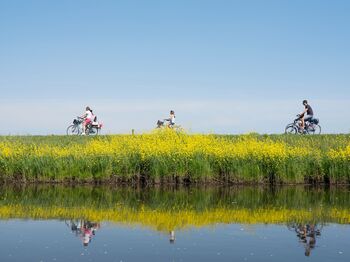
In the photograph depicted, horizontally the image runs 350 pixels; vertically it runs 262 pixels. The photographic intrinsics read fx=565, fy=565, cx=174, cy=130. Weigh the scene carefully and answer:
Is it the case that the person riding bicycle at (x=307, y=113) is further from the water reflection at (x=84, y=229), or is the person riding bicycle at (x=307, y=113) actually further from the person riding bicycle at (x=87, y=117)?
the water reflection at (x=84, y=229)

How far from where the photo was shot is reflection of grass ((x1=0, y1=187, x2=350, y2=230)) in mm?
18828

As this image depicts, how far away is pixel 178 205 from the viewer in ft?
71.8

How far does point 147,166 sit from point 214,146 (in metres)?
4.03

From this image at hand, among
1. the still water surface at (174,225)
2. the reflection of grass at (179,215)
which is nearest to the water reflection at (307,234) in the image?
the still water surface at (174,225)

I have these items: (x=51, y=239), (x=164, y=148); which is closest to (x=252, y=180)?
(x=164, y=148)

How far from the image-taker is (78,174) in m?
30.0

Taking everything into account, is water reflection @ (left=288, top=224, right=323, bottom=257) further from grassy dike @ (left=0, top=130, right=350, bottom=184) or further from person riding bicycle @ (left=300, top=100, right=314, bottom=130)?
person riding bicycle @ (left=300, top=100, right=314, bottom=130)

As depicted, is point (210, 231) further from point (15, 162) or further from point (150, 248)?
point (15, 162)

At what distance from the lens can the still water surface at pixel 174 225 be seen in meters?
13.7

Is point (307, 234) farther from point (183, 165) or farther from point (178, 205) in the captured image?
point (183, 165)

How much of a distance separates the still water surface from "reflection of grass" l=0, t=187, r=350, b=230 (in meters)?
0.03

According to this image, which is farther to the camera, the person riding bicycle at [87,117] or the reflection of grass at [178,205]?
the person riding bicycle at [87,117]

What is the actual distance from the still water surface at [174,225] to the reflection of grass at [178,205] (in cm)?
3

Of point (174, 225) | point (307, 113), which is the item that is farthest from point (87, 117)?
point (174, 225)
